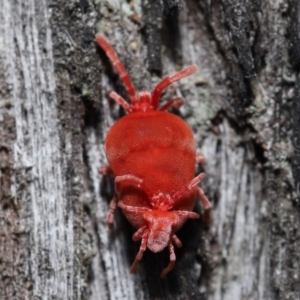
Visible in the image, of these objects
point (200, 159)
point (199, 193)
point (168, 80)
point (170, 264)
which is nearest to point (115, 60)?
point (168, 80)

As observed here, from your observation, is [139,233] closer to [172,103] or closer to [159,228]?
[159,228]

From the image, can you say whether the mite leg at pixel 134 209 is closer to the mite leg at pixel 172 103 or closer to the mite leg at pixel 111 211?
the mite leg at pixel 111 211

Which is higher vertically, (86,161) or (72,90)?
(72,90)

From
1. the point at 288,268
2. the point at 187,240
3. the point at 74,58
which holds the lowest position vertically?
the point at 288,268

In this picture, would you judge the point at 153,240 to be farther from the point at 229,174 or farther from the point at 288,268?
the point at 288,268

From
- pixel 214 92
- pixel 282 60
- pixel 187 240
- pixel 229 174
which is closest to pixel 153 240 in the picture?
pixel 187 240

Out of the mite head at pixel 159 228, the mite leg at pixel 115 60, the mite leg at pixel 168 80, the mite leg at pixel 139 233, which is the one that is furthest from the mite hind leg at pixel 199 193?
the mite leg at pixel 115 60

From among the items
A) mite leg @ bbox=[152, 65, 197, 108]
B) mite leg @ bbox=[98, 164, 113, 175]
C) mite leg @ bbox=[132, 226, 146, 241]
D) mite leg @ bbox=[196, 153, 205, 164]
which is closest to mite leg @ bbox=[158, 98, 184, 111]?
mite leg @ bbox=[152, 65, 197, 108]

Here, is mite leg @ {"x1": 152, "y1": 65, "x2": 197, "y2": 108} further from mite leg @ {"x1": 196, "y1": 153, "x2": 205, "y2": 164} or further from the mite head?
the mite head
